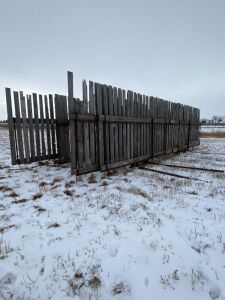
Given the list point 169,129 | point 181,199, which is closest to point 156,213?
point 181,199

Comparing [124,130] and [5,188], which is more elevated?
[124,130]

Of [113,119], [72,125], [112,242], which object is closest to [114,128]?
[113,119]

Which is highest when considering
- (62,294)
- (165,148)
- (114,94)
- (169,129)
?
(114,94)

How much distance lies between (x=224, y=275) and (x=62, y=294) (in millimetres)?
1701

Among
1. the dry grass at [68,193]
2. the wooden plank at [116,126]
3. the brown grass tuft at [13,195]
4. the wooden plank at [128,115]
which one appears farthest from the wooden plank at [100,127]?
the brown grass tuft at [13,195]

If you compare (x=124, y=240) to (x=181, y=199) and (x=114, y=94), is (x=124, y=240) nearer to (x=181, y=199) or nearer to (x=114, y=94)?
(x=181, y=199)

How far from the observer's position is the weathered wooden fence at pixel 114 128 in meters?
5.43

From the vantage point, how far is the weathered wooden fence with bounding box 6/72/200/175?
5.53 m

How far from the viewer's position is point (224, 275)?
2107 mm

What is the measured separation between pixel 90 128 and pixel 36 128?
214 centimetres

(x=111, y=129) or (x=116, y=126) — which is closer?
(x=111, y=129)

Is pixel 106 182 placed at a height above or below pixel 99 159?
below

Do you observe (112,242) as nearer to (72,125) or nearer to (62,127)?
(72,125)

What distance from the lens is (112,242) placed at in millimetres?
2637
